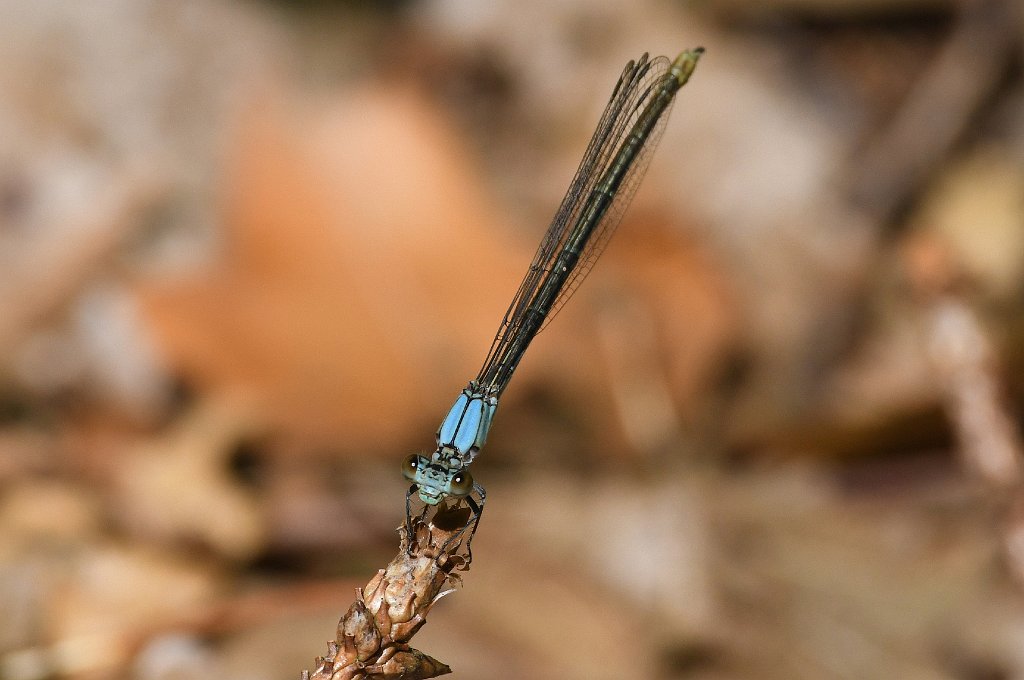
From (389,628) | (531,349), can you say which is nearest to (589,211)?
(531,349)

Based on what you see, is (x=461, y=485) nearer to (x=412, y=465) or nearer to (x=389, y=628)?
(x=412, y=465)

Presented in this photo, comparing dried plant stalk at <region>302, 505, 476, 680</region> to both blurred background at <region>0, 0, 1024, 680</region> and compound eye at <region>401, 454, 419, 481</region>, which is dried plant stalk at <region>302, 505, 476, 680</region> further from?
blurred background at <region>0, 0, 1024, 680</region>

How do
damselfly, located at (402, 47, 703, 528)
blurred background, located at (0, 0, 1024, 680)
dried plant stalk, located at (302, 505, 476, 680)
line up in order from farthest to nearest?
blurred background, located at (0, 0, 1024, 680)
damselfly, located at (402, 47, 703, 528)
dried plant stalk, located at (302, 505, 476, 680)

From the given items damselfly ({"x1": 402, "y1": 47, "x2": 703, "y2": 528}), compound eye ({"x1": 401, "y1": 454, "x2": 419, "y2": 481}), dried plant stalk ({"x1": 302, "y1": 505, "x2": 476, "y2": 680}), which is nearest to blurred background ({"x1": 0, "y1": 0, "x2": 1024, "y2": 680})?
compound eye ({"x1": 401, "y1": 454, "x2": 419, "y2": 481})

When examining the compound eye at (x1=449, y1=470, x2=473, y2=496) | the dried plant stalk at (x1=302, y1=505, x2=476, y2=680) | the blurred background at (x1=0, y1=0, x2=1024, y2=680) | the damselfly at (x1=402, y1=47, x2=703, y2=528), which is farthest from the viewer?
the blurred background at (x1=0, y1=0, x2=1024, y2=680)

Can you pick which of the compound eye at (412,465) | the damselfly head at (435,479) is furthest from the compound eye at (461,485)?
the compound eye at (412,465)

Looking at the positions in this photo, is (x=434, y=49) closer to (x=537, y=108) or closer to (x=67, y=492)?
(x=537, y=108)

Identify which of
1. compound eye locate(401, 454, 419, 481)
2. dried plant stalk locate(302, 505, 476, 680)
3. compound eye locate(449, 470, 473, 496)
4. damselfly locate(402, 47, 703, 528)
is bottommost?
dried plant stalk locate(302, 505, 476, 680)

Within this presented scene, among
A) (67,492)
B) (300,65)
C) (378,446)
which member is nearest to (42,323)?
(67,492)
